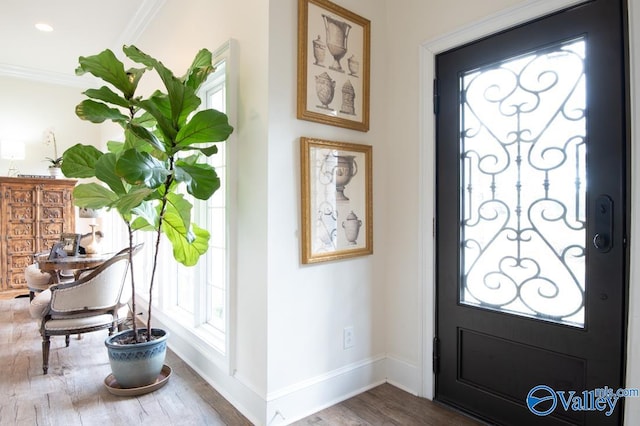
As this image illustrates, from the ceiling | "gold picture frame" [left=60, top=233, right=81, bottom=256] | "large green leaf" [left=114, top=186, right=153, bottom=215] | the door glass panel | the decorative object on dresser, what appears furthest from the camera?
the decorative object on dresser

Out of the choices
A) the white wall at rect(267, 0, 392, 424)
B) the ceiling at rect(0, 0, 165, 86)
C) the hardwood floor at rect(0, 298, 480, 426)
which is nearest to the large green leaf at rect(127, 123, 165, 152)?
the white wall at rect(267, 0, 392, 424)

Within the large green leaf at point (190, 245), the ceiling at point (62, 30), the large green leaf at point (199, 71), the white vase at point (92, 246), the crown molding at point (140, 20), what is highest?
the ceiling at point (62, 30)

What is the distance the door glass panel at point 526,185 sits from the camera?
68.6 inches

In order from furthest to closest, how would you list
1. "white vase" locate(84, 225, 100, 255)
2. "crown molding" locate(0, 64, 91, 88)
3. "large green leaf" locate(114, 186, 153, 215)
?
"crown molding" locate(0, 64, 91, 88)
"white vase" locate(84, 225, 100, 255)
"large green leaf" locate(114, 186, 153, 215)

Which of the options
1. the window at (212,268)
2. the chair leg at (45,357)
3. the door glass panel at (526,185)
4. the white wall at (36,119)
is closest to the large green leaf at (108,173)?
the window at (212,268)

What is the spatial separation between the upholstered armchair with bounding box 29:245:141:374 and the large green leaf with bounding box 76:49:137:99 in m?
1.35

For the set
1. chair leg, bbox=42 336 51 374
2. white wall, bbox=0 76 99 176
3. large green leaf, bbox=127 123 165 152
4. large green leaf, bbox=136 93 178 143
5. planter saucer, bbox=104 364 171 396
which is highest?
white wall, bbox=0 76 99 176

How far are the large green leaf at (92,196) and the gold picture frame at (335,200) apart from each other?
4.19 feet

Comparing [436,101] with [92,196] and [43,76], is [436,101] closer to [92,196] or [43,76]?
[92,196]

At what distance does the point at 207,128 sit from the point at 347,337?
1.56 m

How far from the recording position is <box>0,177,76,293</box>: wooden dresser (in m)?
4.90

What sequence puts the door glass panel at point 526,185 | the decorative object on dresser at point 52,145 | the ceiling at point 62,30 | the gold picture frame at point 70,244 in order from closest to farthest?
the door glass panel at point 526,185 < the ceiling at point 62,30 < the gold picture frame at point 70,244 < the decorative object on dresser at point 52,145

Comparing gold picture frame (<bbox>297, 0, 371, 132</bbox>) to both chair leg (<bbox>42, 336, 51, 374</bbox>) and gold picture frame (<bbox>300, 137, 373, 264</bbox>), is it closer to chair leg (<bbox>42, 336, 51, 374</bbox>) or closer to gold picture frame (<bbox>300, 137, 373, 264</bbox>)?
gold picture frame (<bbox>300, 137, 373, 264</bbox>)

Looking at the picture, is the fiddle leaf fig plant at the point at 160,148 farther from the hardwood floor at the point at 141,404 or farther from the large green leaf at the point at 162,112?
the hardwood floor at the point at 141,404
